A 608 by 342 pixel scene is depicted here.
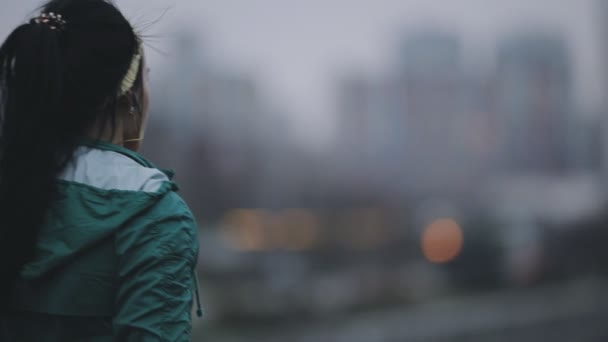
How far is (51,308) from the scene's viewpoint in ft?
3.27

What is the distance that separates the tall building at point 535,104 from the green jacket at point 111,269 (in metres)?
51.0

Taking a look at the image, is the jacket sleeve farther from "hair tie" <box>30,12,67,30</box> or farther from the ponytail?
"hair tie" <box>30,12,67,30</box>

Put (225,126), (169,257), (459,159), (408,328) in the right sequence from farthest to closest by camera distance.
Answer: (459,159), (225,126), (408,328), (169,257)

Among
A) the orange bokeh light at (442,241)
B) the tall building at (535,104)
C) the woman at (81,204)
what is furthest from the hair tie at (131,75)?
the tall building at (535,104)

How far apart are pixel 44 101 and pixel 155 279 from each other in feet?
1.16

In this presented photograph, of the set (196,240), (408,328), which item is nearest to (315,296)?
(408,328)

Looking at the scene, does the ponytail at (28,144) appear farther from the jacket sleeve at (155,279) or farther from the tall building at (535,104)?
the tall building at (535,104)

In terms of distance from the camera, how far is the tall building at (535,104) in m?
49.1

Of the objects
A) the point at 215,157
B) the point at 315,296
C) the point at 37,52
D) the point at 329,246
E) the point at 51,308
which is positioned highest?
the point at 37,52

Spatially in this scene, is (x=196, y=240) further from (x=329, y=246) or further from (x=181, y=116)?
(x=181, y=116)

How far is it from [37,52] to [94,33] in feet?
0.32

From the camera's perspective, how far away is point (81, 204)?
1.02 metres

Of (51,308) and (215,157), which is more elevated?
(51,308)

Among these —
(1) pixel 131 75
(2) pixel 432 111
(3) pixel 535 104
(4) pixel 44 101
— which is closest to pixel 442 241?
(2) pixel 432 111
